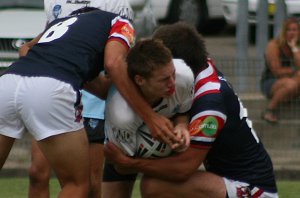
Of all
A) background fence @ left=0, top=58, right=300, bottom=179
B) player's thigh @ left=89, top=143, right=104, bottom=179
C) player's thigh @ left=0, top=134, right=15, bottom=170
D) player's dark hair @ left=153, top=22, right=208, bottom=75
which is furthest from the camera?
background fence @ left=0, top=58, right=300, bottom=179

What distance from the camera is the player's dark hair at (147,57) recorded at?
570 centimetres

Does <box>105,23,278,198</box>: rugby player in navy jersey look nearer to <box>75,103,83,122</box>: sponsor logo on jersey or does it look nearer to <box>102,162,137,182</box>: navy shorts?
<box>75,103,83,122</box>: sponsor logo on jersey

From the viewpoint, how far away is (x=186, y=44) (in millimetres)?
5910

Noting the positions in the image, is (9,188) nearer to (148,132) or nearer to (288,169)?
(288,169)

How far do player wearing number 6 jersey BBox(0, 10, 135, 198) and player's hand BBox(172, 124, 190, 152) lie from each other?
326 mm

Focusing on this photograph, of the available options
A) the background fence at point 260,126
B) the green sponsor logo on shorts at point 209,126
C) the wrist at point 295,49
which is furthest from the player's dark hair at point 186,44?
the wrist at point 295,49

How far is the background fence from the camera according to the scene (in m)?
9.89

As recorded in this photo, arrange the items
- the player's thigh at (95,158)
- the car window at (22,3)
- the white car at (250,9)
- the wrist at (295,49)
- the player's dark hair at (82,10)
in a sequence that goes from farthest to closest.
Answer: the white car at (250,9), the car window at (22,3), the wrist at (295,49), the player's thigh at (95,158), the player's dark hair at (82,10)

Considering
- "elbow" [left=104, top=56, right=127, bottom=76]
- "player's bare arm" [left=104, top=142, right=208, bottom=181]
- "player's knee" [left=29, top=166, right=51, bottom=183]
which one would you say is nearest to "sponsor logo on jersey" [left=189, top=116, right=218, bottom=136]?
"player's bare arm" [left=104, top=142, right=208, bottom=181]

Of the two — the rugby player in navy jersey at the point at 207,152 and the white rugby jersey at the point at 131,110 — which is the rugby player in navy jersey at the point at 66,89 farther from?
the rugby player in navy jersey at the point at 207,152

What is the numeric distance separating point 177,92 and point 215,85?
0.25m

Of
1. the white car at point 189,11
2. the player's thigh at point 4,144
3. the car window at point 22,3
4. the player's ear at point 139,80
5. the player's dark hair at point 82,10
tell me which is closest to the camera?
the player's ear at point 139,80

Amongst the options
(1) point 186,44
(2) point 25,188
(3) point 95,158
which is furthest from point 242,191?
(2) point 25,188

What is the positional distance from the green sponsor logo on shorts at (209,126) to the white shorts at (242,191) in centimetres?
36
